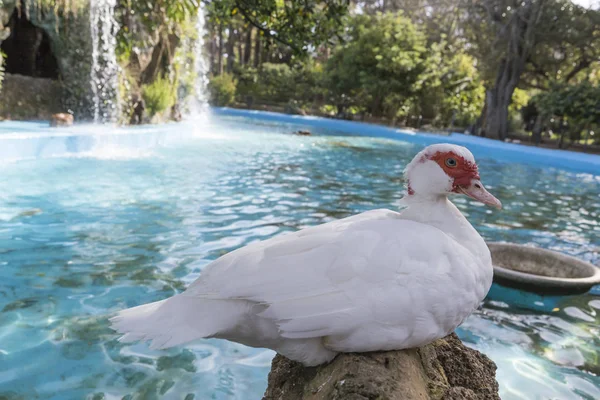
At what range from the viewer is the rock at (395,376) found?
141 cm

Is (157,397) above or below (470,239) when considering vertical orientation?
below

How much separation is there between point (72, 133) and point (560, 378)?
8.76 m

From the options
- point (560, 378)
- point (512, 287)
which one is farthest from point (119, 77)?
point (560, 378)

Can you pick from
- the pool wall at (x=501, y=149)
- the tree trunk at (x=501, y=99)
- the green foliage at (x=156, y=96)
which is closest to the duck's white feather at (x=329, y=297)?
the green foliage at (x=156, y=96)

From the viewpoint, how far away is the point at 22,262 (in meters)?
3.78

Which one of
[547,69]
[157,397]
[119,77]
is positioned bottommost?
[157,397]

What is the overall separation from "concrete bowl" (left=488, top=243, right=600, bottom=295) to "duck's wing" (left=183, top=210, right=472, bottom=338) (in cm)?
220

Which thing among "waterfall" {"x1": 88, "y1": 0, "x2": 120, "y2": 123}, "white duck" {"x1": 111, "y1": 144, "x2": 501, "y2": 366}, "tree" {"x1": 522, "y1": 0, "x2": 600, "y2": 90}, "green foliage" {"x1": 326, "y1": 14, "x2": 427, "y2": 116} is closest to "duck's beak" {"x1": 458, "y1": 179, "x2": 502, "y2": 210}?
"white duck" {"x1": 111, "y1": 144, "x2": 501, "y2": 366}

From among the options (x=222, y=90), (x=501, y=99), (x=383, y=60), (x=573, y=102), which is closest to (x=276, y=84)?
(x=222, y=90)

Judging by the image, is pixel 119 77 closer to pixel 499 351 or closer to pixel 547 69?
pixel 499 351

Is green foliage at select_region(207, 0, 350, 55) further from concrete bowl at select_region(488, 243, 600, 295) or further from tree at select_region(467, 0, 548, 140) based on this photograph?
tree at select_region(467, 0, 548, 140)

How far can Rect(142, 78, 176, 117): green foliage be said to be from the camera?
43.6 feet

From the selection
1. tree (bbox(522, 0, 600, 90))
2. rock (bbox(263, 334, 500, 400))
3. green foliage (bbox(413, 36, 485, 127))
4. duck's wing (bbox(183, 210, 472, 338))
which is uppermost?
tree (bbox(522, 0, 600, 90))

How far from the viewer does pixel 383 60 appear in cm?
2277
